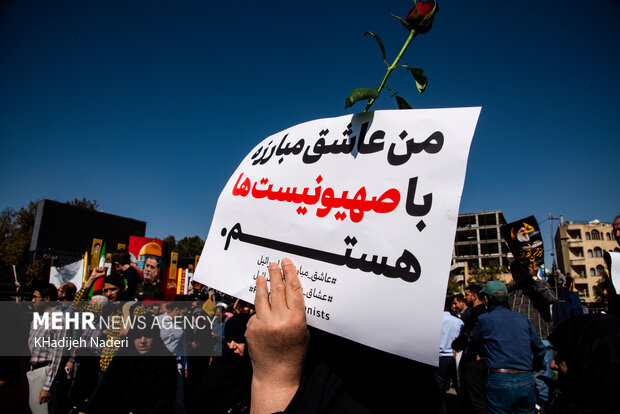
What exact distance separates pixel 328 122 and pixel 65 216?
3383 cm

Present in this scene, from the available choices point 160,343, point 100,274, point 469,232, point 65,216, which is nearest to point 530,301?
point 160,343

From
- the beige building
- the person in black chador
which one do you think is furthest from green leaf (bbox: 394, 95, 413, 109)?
the beige building

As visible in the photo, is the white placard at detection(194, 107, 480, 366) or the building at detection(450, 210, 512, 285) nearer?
the white placard at detection(194, 107, 480, 366)

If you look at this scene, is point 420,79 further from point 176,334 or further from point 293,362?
point 176,334

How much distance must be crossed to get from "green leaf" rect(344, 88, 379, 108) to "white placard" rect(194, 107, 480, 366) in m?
0.07

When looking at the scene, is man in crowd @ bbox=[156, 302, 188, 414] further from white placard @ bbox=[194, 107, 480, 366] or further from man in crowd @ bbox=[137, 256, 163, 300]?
white placard @ bbox=[194, 107, 480, 366]

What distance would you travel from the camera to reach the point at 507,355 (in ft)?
13.6

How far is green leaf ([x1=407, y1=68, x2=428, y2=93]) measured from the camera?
134 centimetres

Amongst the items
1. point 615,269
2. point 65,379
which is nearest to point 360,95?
point 615,269

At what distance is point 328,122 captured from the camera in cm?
139

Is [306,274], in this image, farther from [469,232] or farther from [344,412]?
[469,232]

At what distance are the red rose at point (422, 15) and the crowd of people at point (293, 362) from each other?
109cm

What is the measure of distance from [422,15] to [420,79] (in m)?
0.26

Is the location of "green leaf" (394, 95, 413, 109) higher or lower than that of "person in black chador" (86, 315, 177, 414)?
higher
